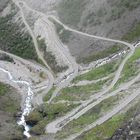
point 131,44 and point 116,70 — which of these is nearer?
point 116,70

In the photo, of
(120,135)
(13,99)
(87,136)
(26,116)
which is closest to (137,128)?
(120,135)

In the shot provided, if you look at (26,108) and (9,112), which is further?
(26,108)

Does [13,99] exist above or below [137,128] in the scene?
above

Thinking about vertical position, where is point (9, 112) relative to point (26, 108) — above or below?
below

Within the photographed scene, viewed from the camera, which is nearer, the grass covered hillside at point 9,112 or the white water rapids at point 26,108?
the grass covered hillside at point 9,112

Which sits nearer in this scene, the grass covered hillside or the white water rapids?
the grass covered hillside

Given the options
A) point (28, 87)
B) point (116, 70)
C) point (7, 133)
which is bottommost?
point (7, 133)

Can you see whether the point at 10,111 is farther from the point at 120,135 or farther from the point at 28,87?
the point at 120,135

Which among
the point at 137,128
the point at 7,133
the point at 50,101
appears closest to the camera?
the point at 137,128

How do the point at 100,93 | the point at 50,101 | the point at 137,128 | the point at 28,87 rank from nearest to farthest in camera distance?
the point at 137,128, the point at 100,93, the point at 50,101, the point at 28,87

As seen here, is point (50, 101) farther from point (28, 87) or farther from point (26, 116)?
point (28, 87)
